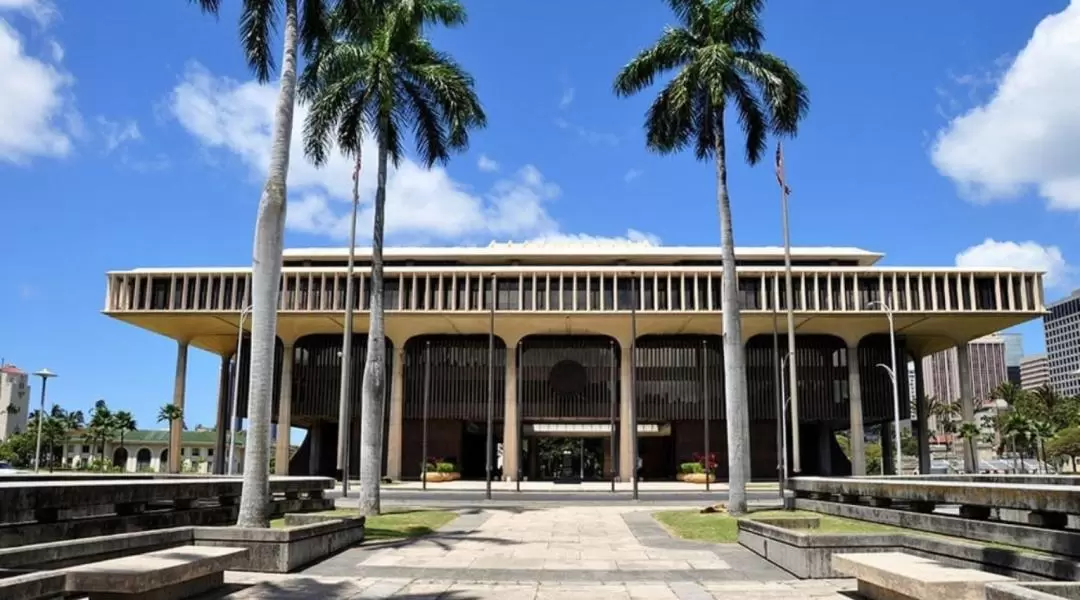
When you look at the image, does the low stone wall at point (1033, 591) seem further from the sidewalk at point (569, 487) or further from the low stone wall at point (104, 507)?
the sidewalk at point (569, 487)

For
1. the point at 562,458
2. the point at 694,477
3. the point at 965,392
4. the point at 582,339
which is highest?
the point at 582,339

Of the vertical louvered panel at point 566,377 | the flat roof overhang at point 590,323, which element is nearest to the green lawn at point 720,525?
the flat roof overhang at point 590,323

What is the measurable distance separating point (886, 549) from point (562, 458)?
55811mm

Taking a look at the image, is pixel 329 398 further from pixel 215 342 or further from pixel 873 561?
pixel 873 561

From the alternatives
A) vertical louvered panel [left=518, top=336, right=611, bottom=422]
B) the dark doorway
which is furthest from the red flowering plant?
the dark doorway

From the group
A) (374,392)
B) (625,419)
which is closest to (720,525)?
(374,392)

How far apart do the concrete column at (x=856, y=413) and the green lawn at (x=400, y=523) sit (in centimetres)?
4249

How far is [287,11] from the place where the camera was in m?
16.9

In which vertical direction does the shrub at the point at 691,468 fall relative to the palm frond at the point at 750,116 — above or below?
below

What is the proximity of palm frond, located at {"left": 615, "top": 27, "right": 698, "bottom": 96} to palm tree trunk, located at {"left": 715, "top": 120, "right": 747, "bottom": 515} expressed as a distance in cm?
260

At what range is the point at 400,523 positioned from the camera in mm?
21031

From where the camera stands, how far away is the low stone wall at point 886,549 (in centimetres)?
967

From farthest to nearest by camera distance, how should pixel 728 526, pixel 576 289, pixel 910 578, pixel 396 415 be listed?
pixel 396 415, pixel 576 289, pixel 728 526, pixel 910 578

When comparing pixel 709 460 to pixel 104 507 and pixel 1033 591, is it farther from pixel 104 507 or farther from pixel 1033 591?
pixel 1033 591
